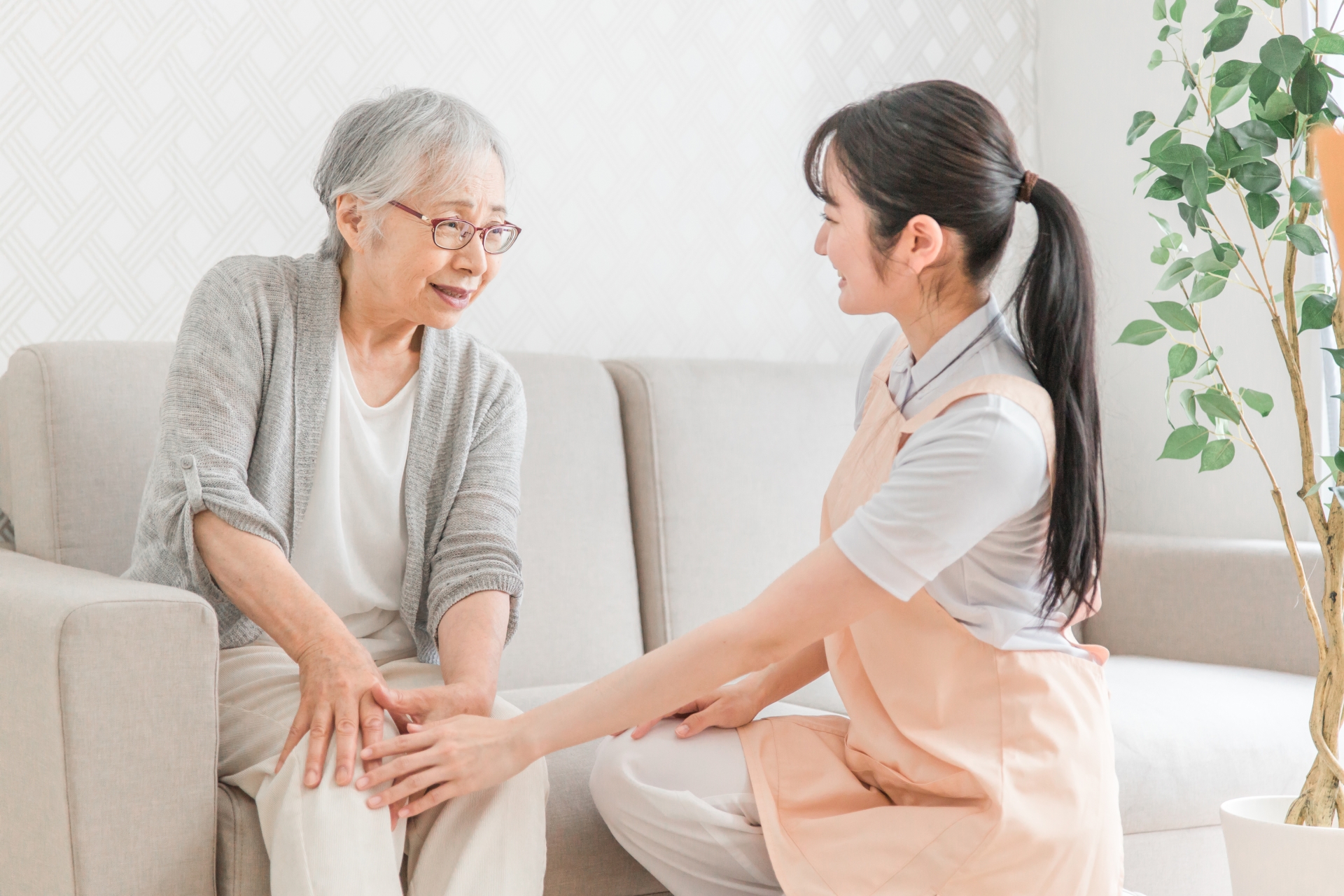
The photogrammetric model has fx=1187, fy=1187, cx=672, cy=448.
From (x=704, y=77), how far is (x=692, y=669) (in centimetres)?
163

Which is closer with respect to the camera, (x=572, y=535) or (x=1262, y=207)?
(x=1262, y=207)

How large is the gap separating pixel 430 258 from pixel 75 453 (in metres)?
0.58

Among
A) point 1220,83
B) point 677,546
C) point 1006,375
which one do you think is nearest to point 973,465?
point 1006,375

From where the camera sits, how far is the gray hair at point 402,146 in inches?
56.3

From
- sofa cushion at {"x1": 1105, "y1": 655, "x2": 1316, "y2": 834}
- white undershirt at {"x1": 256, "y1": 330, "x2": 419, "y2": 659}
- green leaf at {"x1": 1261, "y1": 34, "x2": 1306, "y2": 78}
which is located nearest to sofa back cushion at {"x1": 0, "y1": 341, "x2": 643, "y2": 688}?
white undershirt at {"x1": 256, "y1": 330, "x2": 419, "y2": 659}

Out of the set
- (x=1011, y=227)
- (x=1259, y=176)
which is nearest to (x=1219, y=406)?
(x=1259, y=176)

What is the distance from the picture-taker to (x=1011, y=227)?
3.98 feet

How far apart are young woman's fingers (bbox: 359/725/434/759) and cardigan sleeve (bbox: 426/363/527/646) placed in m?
0.29

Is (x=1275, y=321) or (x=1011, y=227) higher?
(x=1011, y=227)

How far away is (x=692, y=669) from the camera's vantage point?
A: 1.14m

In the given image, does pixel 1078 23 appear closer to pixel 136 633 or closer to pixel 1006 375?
pixel 1006 375

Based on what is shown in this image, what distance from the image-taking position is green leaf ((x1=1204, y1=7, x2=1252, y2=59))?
1.36 metres

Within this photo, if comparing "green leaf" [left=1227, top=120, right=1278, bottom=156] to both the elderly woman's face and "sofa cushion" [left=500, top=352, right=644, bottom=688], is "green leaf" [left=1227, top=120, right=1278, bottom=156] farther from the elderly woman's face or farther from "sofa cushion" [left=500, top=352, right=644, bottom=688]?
"sofa cushion" [left=500, top=352, right=644, bottom=688]

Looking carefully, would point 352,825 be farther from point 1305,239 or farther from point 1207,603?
point 1207,603
